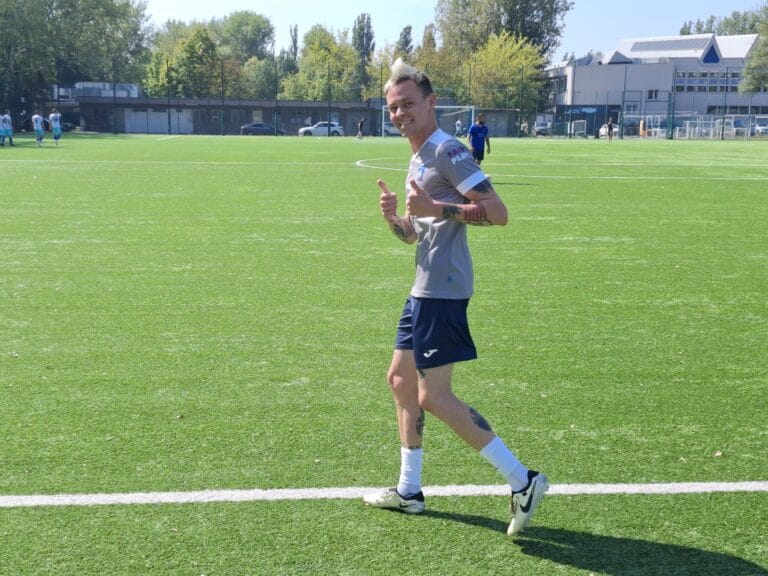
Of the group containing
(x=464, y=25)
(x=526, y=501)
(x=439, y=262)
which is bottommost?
(x=526, y=501)

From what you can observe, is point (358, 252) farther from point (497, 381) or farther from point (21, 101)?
point (21, 101)

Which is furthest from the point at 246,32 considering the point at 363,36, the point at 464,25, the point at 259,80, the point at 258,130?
the point at 258,130

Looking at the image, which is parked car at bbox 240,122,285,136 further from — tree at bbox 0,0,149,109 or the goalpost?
tree at bbox 0,0,149,109

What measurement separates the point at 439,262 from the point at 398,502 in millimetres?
1197

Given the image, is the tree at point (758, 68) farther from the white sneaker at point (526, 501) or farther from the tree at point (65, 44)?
the white sneaker at point (526, 501)

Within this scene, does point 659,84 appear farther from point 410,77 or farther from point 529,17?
point 410,77

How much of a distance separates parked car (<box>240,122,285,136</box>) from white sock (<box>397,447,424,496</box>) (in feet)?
263

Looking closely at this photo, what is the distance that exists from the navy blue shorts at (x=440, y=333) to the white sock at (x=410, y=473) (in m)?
0.58

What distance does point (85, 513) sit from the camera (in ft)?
13.5

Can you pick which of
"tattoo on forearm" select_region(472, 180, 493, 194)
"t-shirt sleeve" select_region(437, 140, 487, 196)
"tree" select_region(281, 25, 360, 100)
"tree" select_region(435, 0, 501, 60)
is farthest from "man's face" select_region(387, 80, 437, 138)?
"tree" select_region(435, 0, 501, 60)

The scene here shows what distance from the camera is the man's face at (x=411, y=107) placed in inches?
149

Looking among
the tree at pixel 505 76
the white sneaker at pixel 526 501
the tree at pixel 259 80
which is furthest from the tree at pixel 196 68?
the white sneaker at pixel 526 501

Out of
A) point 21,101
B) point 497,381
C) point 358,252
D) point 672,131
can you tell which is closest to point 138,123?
point 21,101

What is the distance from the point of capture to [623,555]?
3.83 meters
